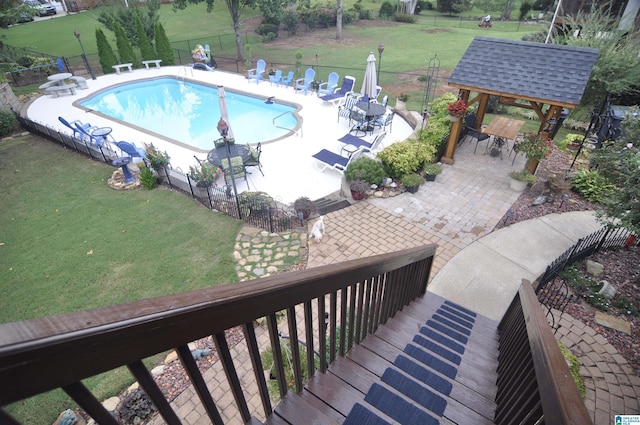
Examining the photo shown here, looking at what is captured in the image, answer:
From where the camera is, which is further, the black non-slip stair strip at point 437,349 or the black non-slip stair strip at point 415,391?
the black non-slip stair strip at point 437,349

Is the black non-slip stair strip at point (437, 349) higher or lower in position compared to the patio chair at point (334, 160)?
higher

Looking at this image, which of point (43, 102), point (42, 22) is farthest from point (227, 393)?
point (42, 22)

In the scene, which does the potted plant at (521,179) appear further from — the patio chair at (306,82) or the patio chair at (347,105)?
the patio chair at (306,82)

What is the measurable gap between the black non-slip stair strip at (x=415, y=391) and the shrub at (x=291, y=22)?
3085 centimetres

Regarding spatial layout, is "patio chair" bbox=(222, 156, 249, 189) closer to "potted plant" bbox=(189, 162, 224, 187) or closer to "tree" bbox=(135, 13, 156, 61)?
"potted plant" bbox=(189, 162, 224, 187)

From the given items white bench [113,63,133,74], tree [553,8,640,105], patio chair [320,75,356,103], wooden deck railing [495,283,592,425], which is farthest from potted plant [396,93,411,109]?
white bench [113,63,133,74]

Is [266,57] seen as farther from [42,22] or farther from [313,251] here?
[42,22]

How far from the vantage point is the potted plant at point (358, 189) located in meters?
8.15

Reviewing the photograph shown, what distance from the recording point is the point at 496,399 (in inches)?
97.0

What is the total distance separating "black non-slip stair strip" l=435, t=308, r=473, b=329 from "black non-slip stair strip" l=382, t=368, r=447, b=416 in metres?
1.88

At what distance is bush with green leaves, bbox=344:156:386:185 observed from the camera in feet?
27.6

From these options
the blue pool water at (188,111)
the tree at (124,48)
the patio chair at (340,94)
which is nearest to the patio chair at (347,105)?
the patio chair at (340,94)

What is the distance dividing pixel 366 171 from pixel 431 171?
185 centimetres

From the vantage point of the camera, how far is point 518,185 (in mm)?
8547
